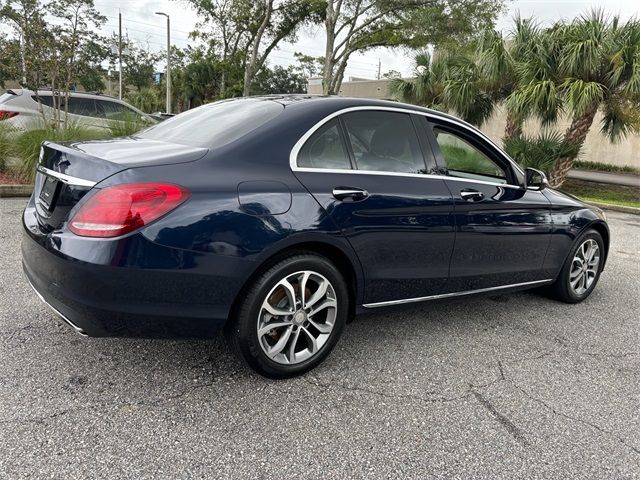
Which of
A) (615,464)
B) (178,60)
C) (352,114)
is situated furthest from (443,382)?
(178,60)

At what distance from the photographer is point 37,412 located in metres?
2.35

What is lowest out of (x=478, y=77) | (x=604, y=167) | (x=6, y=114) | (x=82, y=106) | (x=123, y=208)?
(x=604, y=167)

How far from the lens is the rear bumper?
2246 millimetres

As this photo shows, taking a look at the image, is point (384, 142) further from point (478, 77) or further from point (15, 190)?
point (478, 77)

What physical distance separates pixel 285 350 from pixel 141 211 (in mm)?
1096

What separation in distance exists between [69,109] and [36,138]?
281 centimetres

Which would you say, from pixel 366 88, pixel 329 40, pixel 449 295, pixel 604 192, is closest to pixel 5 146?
pixel 449 295

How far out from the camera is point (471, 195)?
3428mm

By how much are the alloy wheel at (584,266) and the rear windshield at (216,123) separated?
3.03m

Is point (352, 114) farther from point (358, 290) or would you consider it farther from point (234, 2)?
point (234, 2)

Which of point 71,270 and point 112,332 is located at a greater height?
point 71,270

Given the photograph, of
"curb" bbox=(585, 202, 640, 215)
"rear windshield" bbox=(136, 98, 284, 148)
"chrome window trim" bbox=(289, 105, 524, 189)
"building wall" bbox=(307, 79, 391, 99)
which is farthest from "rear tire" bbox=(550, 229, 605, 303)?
"building wall" bbox=(307, 79, 391, 99)

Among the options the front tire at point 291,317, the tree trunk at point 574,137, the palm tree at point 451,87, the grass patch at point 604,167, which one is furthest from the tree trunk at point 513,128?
the front tire at point 291,317

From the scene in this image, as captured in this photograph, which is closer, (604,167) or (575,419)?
(575,419)
